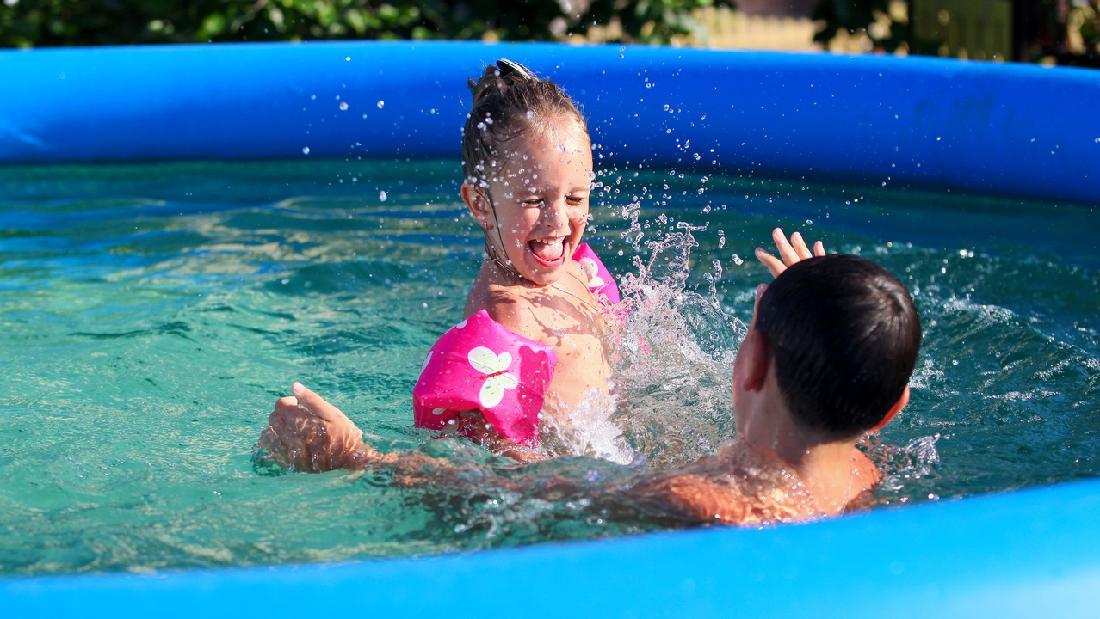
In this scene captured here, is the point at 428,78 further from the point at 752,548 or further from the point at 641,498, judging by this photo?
the point at 752,548

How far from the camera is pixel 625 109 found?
4.86m

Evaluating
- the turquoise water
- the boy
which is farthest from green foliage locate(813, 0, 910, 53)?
the boy

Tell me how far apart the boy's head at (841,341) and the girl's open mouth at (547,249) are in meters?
0.79

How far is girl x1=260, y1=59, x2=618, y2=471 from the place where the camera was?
9.02 ft

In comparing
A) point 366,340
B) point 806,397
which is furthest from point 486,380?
point 366,340

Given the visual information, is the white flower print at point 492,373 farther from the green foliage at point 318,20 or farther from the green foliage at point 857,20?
the green foliage at point 857,20

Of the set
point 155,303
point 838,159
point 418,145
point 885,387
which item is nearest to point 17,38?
point 418,145

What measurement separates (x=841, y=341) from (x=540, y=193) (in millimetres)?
941

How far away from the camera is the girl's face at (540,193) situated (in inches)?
109

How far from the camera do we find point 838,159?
466 cm

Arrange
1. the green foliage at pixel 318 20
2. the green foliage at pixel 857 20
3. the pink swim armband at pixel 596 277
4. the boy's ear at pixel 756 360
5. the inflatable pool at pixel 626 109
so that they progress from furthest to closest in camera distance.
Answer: the green foliage at pixel 857 20 < the green foliage at pixel 318 20 < the inflatable pool at pixel 626 109 < the pink swim armband at pixel 596 277 < the boy's ear at pixel 756 360

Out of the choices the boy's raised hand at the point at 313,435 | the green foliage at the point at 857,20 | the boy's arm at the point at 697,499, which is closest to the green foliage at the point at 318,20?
the green foliage at the point at 857,20

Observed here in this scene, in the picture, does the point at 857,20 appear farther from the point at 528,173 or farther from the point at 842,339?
the point at 842,339

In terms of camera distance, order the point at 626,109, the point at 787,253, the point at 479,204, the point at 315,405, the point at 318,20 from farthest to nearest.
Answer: the point at 318,20 < the point at 626,109 < the point at 479,204 < the point at 787,253 < the point at 315,405
